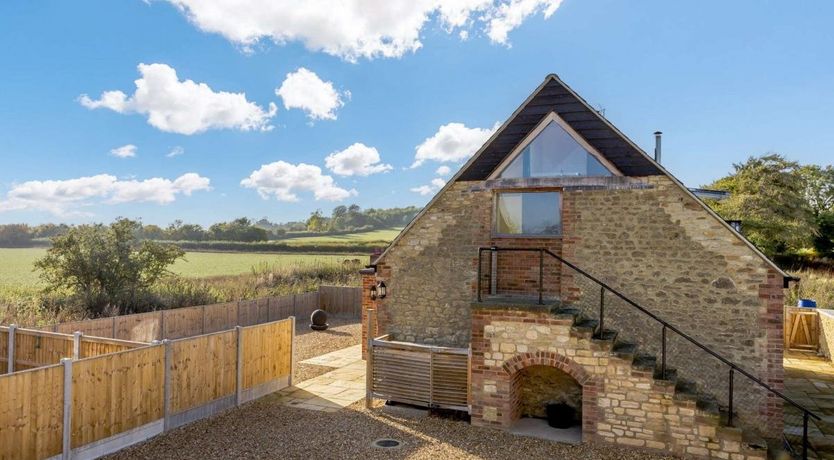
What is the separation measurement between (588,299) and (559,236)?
144 cm

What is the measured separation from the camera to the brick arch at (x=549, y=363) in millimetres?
8844

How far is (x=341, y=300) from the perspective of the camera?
86.6 ft

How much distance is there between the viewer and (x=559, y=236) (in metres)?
10.5

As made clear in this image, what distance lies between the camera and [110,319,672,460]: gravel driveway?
27.2 feet

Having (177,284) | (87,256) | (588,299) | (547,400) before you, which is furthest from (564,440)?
(177,284)

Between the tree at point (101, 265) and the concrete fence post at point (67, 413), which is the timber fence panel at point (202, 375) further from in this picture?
the tree at point (101, 265)

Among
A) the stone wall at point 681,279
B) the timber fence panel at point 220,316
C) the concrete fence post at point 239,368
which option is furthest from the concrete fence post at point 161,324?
the stone wall at point 681,279

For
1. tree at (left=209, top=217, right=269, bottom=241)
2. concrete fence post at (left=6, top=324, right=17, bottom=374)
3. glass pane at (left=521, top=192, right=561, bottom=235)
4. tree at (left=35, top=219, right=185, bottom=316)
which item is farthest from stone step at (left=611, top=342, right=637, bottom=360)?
tree at (left=209, top=217, right=269, bottom=241)

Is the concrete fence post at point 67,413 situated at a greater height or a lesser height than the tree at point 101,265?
A: lesser

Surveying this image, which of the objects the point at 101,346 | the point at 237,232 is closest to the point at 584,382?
the point at 101,346

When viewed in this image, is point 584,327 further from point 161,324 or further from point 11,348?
point 161,324

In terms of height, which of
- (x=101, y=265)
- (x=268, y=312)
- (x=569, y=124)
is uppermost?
(x=569, y=124)

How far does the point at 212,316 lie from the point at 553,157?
15.0m

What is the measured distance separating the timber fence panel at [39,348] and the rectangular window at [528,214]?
31.4 ft
